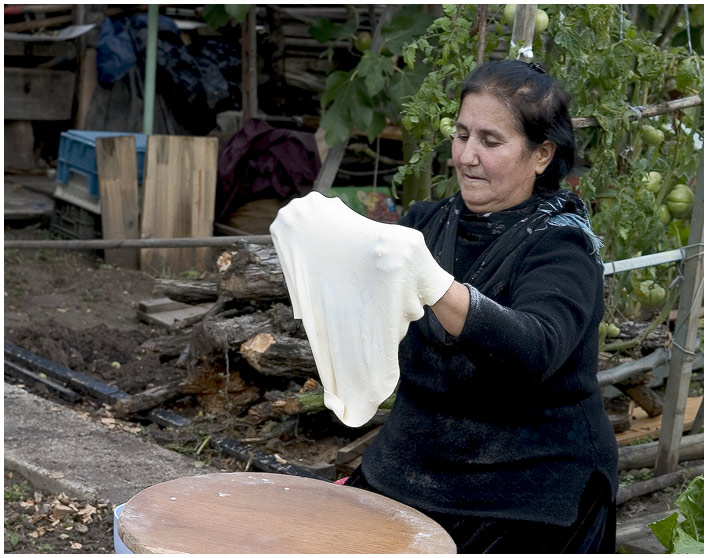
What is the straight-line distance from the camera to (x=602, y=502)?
1.90 meters

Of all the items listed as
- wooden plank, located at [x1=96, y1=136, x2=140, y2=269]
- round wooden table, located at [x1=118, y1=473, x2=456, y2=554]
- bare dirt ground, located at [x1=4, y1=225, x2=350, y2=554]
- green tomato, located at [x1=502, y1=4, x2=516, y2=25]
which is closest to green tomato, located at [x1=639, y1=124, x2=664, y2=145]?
green tomato, located at [x1=502, y1=4, x2=516, y2=25]

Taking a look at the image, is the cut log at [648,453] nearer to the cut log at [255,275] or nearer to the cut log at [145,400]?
the cut log at [255,275]

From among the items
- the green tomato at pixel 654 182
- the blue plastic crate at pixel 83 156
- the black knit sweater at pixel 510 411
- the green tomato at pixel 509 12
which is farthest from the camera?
the blue plastic crate at pixel 83 156

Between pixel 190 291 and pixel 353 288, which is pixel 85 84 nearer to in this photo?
pixel 190 291

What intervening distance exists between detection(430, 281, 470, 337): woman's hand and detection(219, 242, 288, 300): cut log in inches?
84.2

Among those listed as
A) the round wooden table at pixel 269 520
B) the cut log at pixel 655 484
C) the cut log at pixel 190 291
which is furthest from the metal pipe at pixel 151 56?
the round wooden table at pixel 269 520

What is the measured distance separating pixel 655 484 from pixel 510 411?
70.5 inches

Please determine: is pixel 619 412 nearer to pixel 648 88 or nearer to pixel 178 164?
pixel 648 88

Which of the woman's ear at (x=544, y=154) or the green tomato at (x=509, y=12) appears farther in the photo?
the green tomato at (x=509, y=12)

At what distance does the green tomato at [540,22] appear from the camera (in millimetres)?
2854

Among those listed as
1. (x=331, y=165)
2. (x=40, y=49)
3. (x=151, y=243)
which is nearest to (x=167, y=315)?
(x=151, y=243)

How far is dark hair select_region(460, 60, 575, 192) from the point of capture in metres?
1.83

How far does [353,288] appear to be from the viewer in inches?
63.1

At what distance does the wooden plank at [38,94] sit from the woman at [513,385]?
685 cm
